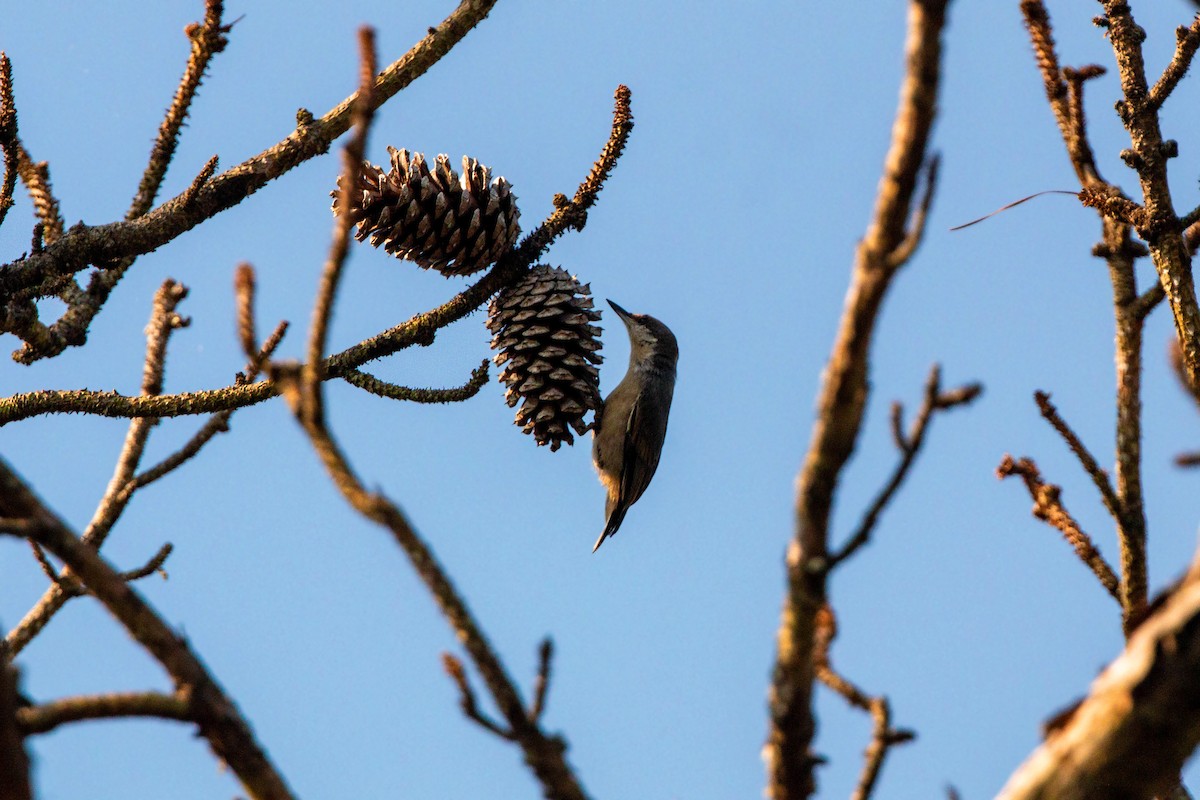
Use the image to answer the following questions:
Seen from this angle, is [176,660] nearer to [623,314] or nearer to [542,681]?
[542,681]

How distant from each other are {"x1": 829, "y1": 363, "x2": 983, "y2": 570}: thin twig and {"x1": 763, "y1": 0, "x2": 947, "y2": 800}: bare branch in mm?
56

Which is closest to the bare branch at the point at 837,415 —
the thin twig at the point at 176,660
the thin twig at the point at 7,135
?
the thin twig at the point at 176,660

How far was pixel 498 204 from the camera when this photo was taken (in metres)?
4.31

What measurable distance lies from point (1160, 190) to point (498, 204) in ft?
6.87

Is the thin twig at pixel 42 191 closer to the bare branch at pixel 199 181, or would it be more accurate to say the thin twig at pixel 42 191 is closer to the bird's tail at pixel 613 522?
the bare branch at pixel 199 181

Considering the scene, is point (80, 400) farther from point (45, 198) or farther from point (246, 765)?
point (246, 765)

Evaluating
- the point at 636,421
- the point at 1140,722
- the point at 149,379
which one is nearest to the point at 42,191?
the point at 149,379

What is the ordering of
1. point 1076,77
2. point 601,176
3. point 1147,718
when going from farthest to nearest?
point 601,176, point 1076,77, point 1147,718

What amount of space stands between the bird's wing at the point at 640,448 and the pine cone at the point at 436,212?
8.20 feet

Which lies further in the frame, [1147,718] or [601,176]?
[601,176]

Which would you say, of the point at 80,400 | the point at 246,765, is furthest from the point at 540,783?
the point at 80,400

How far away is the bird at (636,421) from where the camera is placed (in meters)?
6.79

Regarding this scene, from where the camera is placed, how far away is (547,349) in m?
4.73

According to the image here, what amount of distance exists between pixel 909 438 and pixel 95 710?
138 centimetres
